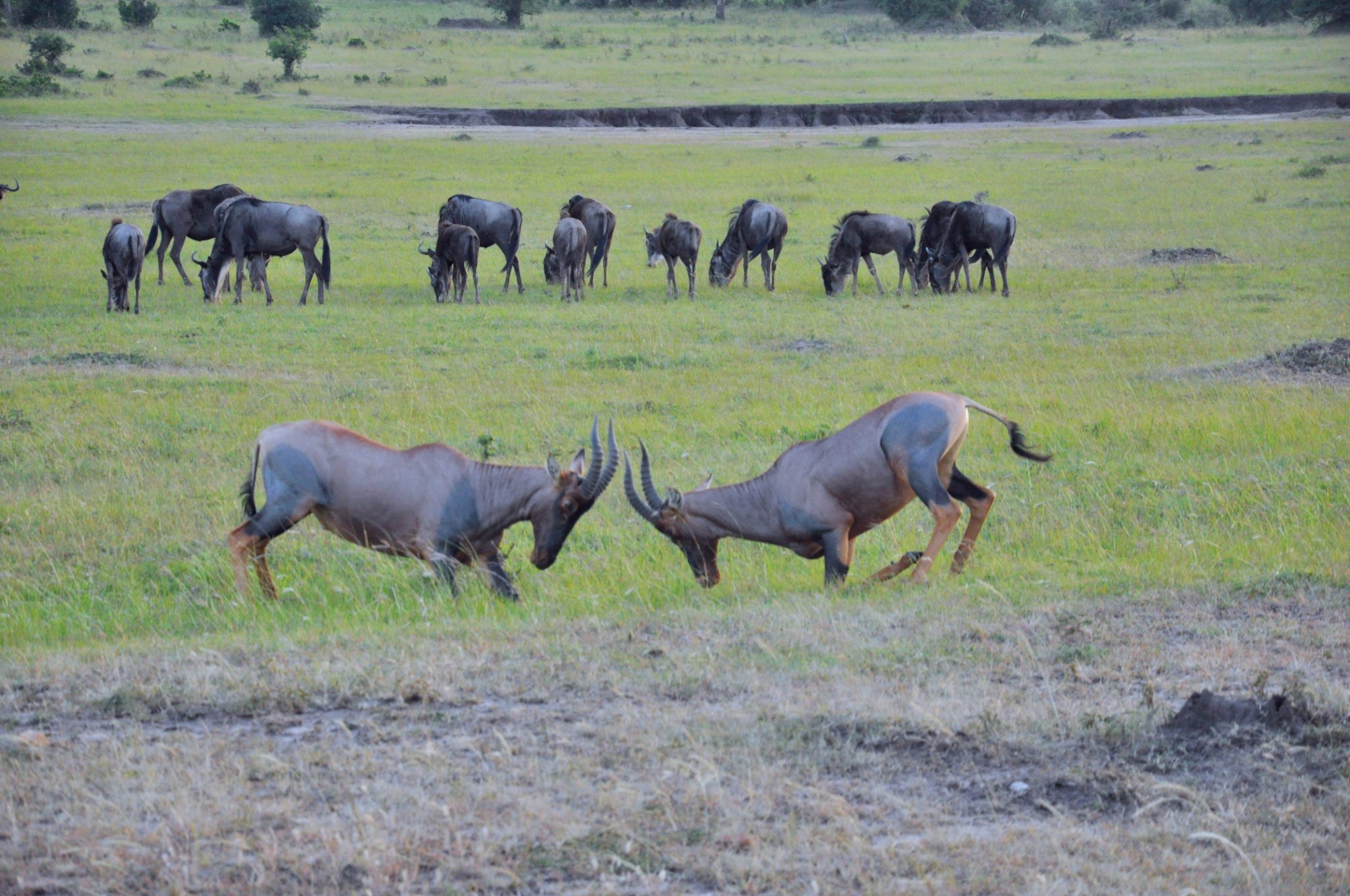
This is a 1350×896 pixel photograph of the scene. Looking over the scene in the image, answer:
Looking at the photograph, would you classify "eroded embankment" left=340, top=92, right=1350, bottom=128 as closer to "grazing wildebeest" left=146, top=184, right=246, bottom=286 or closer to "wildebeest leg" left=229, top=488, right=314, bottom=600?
"grazing wildebeest" left=146, top=184, right=246, bottom=286

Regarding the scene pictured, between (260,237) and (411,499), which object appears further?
(260,237)

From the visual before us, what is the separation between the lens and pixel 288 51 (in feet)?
200

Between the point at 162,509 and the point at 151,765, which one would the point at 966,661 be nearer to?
the point at 151,765

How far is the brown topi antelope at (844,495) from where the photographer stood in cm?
831

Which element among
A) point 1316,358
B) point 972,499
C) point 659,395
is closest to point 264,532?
point 972,499

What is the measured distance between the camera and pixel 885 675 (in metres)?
6.51

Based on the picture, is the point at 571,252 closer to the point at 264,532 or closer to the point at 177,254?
the point at 177,254

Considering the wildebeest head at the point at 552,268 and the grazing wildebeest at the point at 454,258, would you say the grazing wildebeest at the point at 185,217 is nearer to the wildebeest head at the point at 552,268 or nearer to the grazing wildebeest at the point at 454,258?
the grazing wildebeest at the point at 454,258

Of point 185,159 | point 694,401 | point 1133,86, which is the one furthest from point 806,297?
point 1133,86

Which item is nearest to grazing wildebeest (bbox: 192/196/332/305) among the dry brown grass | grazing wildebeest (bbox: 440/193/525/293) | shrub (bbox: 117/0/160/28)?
grazing wildebeest (bbox: 440/193/525/293)

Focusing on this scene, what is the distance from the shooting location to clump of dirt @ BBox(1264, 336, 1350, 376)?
14.2 meters

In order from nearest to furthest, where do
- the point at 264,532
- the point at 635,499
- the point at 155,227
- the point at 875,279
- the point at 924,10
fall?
the point at 264,532, the point at 635,499, the point at 875,279, the point at 155,227, the point at 924,10

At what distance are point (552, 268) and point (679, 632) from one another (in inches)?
692

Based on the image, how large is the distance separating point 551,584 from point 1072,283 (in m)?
15.8
